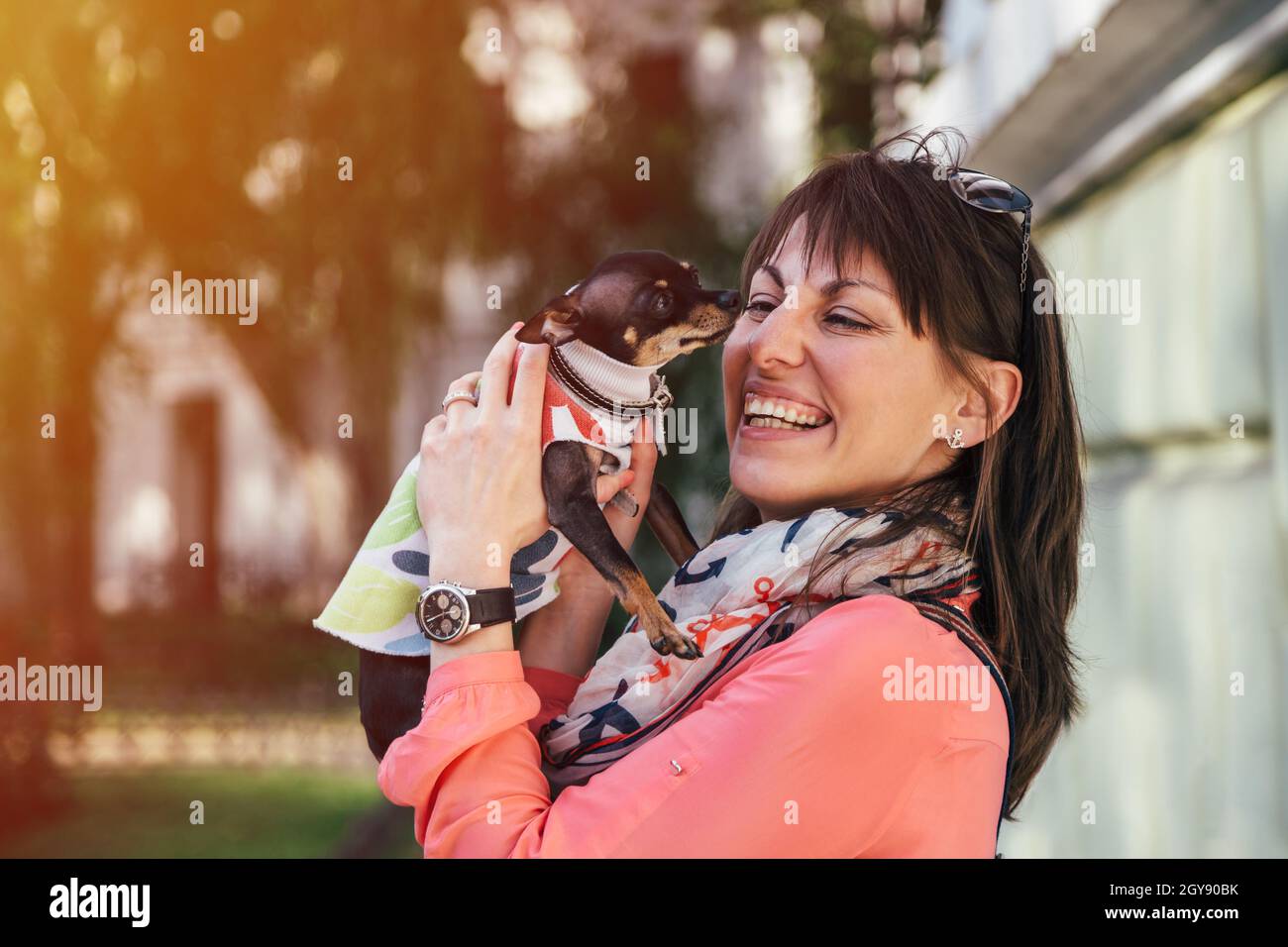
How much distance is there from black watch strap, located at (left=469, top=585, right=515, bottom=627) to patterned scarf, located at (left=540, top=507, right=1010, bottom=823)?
186mm

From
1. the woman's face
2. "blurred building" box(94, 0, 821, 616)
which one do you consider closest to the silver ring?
the woman's face

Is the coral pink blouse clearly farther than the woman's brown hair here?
No

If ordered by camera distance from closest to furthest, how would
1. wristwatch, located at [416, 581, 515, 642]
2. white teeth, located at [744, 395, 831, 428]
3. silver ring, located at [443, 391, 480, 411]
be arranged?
wristwatch, located at [416, 581, 515, 642]
white teeth, located at [744, 395, 831, 428]
silver ring, located at [443, 391, 480, 411]

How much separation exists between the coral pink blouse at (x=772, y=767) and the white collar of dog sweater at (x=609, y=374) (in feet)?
1.44

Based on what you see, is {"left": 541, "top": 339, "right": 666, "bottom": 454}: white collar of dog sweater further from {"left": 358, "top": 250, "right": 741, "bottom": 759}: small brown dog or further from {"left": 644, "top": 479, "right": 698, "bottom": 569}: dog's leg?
{"left": 644, "top": 479, "right": 698, "bottom": 569}: dog's leg

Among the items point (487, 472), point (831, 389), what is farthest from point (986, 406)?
point (487, 472)

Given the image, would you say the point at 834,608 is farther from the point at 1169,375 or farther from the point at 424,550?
the point at 1169,375

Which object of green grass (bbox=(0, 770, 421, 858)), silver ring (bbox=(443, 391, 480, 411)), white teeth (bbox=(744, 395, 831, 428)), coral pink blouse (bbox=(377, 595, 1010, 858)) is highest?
silver ring (bbox=(443, 391, 480, 411))

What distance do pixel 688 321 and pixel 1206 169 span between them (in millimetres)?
2448

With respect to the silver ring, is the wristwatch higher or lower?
lower

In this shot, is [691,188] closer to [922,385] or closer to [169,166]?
[169,166]

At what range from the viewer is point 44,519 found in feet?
22.4

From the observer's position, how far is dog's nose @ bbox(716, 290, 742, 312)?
1787mm

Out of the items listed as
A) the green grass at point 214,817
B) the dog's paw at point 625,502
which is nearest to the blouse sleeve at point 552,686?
the dog's paw at point 625,502
